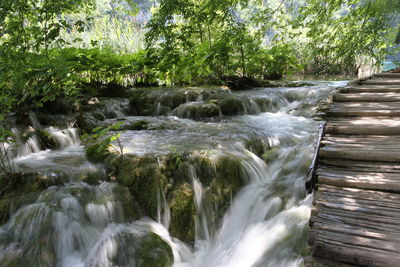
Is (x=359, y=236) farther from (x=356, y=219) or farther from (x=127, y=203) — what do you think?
(x=127, y=203)

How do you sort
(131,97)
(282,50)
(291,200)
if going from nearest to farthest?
(291,200)
(131,97)
(282,50)

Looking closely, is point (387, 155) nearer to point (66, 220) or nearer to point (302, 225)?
point (302, 225)

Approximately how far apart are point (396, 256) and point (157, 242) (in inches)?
97.9

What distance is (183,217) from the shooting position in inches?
146

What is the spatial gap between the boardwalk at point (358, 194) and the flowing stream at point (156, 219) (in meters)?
0.86

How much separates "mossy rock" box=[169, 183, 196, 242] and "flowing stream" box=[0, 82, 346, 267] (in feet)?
0.24

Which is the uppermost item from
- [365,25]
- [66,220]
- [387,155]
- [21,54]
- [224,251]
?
[365,25]

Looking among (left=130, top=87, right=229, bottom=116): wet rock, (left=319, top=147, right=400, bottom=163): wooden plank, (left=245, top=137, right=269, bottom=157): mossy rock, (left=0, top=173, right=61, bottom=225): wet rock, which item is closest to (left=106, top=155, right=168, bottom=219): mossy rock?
(left=0, top=173, right=61, bottom=225): wet rock

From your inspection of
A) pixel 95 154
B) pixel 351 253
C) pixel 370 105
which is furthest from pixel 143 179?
pixel 370 105

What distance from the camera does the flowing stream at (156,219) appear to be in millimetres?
3137

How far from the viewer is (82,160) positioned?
4.67 meters

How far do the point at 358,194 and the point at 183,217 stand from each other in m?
2.20

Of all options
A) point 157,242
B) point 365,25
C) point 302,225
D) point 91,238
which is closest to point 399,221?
point 302,225

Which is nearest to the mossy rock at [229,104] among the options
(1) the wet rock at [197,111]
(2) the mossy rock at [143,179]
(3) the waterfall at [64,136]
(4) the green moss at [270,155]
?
(1) the wet rock at [197,111]
